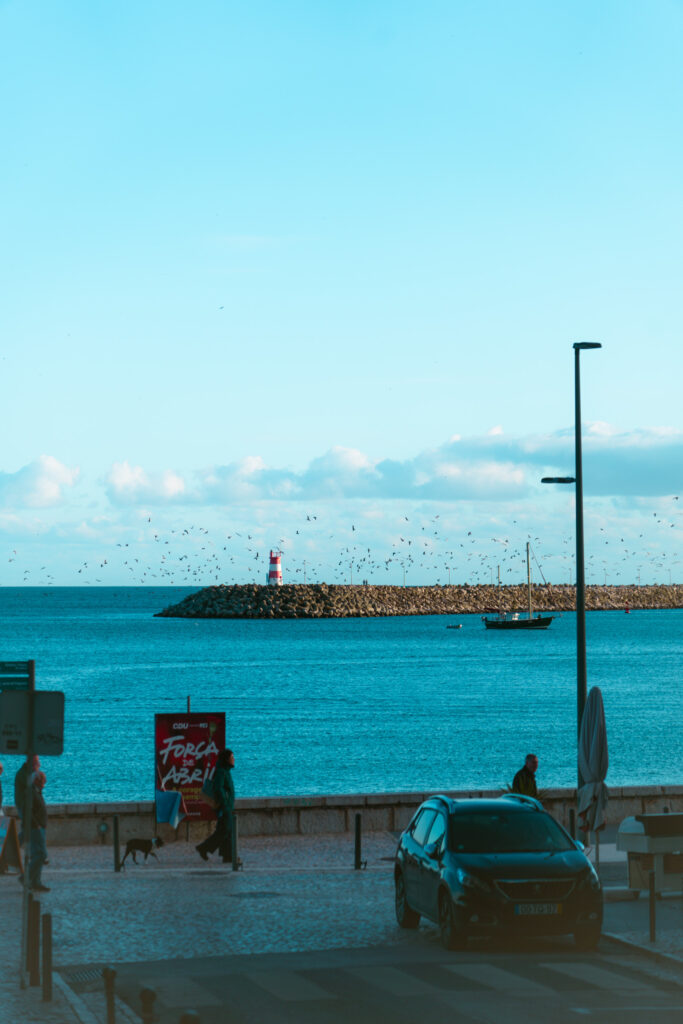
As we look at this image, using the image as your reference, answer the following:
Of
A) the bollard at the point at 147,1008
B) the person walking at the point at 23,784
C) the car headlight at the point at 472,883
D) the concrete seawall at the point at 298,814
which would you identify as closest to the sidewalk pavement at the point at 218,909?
the concrete seawall at the point at 298,814

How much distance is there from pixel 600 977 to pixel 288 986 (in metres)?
2.82

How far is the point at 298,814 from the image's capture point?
22078 millimetres

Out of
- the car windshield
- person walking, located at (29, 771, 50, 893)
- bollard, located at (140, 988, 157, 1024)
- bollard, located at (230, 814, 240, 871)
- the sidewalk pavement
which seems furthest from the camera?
bollard, located at (230, 814, 240, 871)

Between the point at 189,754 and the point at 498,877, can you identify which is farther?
the point at 189,754

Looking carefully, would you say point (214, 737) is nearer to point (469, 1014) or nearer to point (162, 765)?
point (162, 765)

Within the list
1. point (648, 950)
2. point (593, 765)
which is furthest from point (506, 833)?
point (593, 765)

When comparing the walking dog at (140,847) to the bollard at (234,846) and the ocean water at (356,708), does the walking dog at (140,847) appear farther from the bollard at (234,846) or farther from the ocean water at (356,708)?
the ocean water at (356,708)

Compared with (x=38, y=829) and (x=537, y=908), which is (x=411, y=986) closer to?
(x=537, y=908)

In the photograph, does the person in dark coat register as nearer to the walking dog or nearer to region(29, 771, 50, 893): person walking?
the walking dog

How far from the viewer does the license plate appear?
43.0 feet

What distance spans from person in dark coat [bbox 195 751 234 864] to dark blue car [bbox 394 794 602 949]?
5.53 metres

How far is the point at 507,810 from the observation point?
14523 millimetres

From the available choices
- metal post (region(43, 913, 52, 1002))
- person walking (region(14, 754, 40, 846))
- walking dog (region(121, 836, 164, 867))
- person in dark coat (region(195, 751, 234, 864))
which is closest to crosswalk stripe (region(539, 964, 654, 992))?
metal post (region(43, 913, 52, 1002))

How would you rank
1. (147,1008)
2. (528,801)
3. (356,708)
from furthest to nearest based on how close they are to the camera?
(356,708) → (528,801) → (147,1008)
